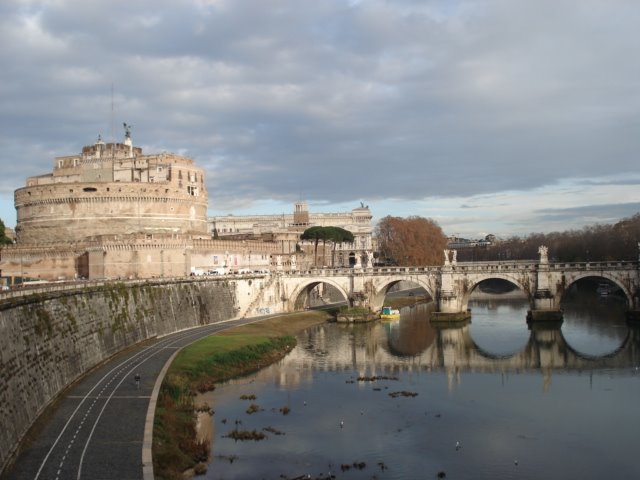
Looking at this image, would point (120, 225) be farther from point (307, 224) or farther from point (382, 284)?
point (307, 224)

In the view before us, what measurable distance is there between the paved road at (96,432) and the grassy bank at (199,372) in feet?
2.96

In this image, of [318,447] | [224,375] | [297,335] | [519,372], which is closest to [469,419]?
[318,447]

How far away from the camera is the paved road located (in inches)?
795

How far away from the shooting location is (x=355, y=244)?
463ft

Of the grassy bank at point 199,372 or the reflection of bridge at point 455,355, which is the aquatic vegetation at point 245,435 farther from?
the reflection of bridge at point 455,355

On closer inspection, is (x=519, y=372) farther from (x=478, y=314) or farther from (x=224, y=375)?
(x=478, y=314)

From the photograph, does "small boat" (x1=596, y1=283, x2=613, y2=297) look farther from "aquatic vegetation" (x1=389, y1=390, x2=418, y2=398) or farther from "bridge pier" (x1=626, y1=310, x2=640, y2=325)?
"aquatic vegetation" (x1=389, y1=390, x2=418, y2=398)

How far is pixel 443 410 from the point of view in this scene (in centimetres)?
3175

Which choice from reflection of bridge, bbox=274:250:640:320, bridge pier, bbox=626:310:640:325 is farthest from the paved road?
bridge pier, bbox=626:310:640:325

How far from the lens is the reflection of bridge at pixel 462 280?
59531 mm

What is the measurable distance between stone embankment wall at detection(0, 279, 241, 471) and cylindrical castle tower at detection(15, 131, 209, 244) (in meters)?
23.2

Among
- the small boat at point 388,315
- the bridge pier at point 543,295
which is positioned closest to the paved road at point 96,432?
the small boat at point 388,315

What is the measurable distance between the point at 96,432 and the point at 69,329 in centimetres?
983

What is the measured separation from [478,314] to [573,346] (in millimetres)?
21967
